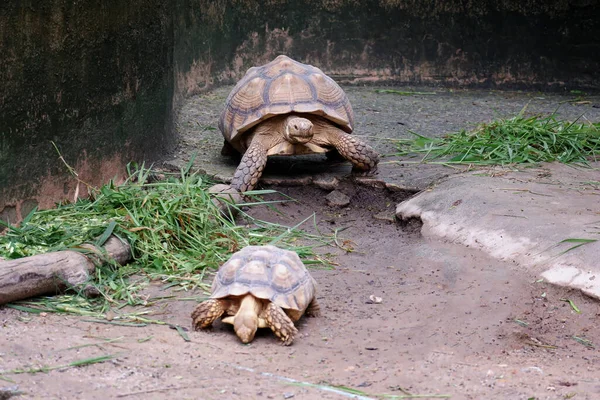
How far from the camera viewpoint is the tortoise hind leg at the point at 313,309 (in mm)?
3865

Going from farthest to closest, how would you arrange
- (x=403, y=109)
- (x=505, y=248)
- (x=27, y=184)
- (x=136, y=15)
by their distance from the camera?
(x=403, y=109)
(x=136, y=15)
(x=27, y=184)
(x=505, y=248)

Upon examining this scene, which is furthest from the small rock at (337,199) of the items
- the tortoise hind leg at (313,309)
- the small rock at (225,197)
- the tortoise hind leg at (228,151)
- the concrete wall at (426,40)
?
the concrete wall at (426,40)

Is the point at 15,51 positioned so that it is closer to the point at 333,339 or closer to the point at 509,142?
the point at 333,339

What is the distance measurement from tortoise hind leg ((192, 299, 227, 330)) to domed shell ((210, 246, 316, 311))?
4 centimetres

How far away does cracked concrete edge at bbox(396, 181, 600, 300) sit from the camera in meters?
3.93

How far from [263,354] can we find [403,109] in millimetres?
5001

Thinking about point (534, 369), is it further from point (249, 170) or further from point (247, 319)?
point (249, 170)

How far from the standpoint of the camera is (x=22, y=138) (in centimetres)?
469

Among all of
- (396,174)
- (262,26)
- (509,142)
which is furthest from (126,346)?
(262,26)

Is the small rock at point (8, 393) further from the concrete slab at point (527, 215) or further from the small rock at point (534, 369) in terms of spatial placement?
the concrete slab at point (527, 215)

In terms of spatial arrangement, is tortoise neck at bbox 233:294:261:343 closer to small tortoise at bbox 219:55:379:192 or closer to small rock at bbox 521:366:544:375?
small rock at bbox 521:366:544:375

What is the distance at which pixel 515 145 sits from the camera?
6.01m

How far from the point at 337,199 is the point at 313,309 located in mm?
1861

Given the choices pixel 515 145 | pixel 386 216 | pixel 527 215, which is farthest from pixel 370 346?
pixel 515 145
